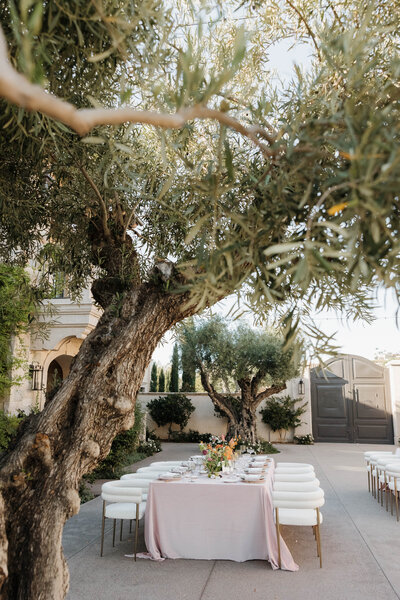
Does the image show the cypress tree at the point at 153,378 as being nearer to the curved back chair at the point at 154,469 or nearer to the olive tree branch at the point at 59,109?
the curved back chair at the point at 154,469

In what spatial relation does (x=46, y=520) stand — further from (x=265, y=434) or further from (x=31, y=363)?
(x=265, y=434)

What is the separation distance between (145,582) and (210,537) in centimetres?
103

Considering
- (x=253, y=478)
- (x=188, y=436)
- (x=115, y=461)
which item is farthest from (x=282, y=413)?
(x=253, y=478)

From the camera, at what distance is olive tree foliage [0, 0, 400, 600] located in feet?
5.20

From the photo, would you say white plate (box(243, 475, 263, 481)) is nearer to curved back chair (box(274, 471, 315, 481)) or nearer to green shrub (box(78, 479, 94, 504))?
curved back chair (box(274, 471, 315, 481))

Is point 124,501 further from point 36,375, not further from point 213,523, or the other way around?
point 36,375

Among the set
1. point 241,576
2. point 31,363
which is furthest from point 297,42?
point 31,363

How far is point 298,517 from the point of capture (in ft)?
19.3

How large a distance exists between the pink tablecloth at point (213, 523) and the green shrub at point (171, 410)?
13825 millimetres

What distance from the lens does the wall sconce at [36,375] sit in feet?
40.1

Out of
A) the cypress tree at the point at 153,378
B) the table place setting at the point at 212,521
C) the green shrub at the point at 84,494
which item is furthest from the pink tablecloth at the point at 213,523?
the cypress tree at the point at 153,378

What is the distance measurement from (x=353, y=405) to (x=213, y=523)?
15047 mm

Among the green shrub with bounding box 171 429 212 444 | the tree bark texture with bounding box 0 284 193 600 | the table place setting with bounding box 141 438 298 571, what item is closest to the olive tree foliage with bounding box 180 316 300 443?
the green shrub with bounding box 171 429 212 444

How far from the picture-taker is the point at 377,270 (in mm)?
1770
